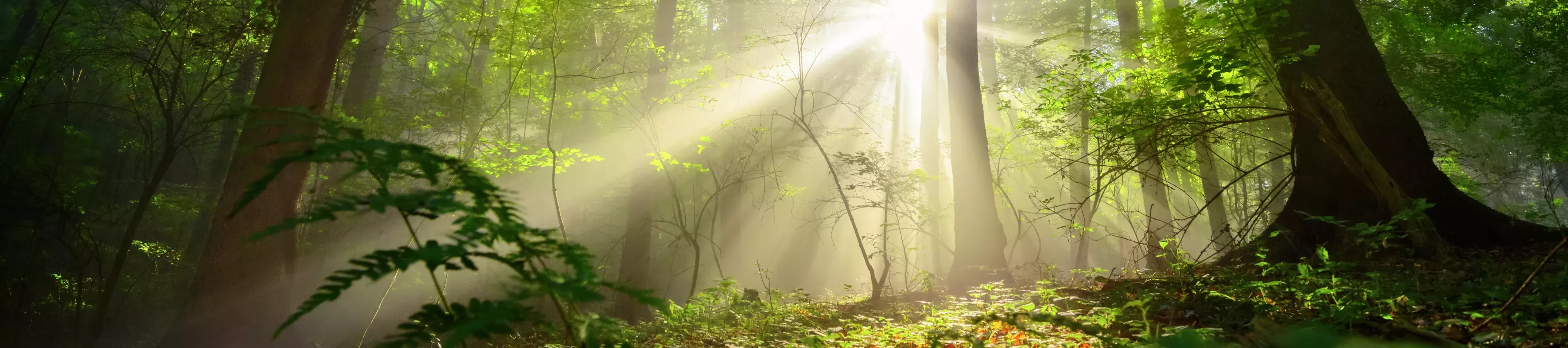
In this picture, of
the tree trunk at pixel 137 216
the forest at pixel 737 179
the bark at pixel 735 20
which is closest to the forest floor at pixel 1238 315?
the forest at pixel 737 179

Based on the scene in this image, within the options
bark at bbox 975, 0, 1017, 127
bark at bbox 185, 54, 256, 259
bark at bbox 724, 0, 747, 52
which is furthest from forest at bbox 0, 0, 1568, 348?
bark at bbox 724, 0, 747, 52

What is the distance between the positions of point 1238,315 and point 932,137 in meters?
17.0

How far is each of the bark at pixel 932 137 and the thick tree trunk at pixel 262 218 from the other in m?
9.44

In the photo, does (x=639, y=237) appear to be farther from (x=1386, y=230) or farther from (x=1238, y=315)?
(x=1386, y=230)

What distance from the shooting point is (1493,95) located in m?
10.9

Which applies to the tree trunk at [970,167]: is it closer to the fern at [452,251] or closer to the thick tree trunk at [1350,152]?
the thick tree trunk at [1350,152]

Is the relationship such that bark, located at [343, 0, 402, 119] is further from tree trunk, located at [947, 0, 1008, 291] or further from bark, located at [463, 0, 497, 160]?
tree trunk, located at [947, 0, 1008, 291]

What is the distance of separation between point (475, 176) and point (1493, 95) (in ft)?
49.9

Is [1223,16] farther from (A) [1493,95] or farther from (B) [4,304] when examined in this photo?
(B) [4,304]

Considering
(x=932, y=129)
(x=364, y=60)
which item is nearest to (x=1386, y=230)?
(x=364, y=60)

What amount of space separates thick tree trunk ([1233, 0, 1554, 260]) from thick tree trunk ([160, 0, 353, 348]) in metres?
7.68

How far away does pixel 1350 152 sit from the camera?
4660 millimetres

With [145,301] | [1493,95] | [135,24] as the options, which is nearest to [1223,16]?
[1493,95]

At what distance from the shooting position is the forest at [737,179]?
2.51 metres
